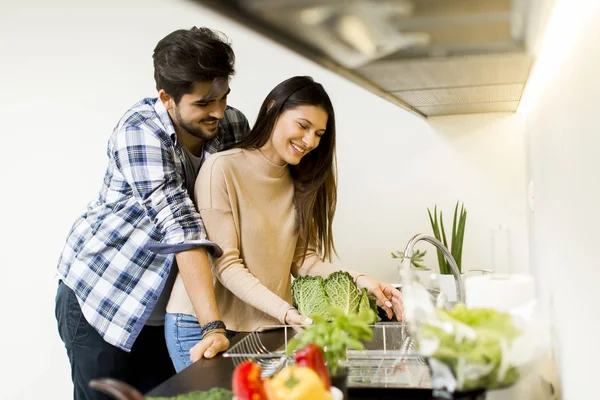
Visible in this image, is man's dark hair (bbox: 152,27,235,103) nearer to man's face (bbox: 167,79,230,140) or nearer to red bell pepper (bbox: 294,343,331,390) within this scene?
man's face (bbox: 167,79,230,140)

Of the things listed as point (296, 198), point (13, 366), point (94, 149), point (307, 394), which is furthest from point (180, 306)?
point (13, 366)

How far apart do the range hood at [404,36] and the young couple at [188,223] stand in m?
0.35

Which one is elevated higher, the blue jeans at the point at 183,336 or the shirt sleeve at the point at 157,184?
the shirt sleeve at the point at 157,184

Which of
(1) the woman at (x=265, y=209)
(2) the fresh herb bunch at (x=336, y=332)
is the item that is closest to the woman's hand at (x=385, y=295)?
(1) the woman at (x=265, y=209)

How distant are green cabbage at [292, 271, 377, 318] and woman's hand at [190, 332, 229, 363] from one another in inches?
12.8

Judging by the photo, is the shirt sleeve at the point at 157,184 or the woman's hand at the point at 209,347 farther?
the shirt sleeve at the point at 157,184

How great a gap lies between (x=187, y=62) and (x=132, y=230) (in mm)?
503

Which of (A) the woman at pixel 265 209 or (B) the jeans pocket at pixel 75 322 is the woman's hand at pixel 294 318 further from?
(B) the jeans pocket at pixel 75 322

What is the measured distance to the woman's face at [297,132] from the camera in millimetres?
2037

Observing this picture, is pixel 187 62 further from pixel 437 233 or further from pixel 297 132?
pixel 437 233

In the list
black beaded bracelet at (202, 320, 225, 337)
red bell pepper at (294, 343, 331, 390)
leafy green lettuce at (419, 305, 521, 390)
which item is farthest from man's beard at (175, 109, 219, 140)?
leafy green lettuce at (419, 305, 521, 390)

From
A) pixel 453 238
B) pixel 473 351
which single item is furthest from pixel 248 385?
pixel 453 238

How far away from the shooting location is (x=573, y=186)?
129cm

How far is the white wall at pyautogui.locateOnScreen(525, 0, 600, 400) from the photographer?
1076 millimetres
